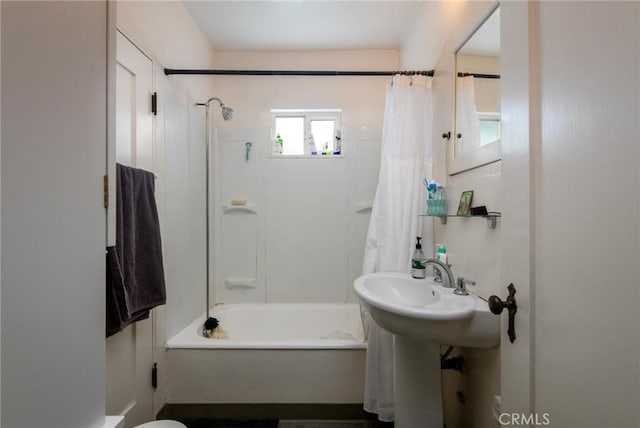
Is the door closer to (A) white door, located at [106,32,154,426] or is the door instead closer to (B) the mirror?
(B) the mirror

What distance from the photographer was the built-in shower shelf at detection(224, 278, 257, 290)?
2.44 meters

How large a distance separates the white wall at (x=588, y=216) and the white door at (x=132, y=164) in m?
1.54

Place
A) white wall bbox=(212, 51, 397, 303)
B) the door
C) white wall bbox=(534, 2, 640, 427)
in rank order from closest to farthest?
white wall bbox=(534, 2, 640, 427), the door, white wall bbox=(212, 51, 397, 303)

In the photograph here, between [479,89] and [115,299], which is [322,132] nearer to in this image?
[479,89]

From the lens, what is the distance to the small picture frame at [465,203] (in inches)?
49.0

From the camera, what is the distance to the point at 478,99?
1263 millimetres

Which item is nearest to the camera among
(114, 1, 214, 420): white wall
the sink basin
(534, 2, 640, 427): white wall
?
(534, 2, 640, 427): white wall

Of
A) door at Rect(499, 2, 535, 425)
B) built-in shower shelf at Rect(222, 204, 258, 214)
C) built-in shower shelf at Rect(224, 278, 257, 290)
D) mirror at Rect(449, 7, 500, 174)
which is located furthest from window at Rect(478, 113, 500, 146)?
built-in shower shelf at Rect(224, 278, 257, 290)

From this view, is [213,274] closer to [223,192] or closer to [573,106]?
[223,192]

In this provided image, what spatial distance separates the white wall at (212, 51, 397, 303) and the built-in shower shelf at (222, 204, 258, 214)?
0.04 m

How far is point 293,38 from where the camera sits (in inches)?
89.0

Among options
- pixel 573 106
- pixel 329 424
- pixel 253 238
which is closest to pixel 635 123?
pixel 573 106

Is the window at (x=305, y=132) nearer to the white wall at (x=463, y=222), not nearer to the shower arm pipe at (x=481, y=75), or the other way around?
the white wall at (x=463, y=222)

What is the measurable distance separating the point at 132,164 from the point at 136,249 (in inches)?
16.4
